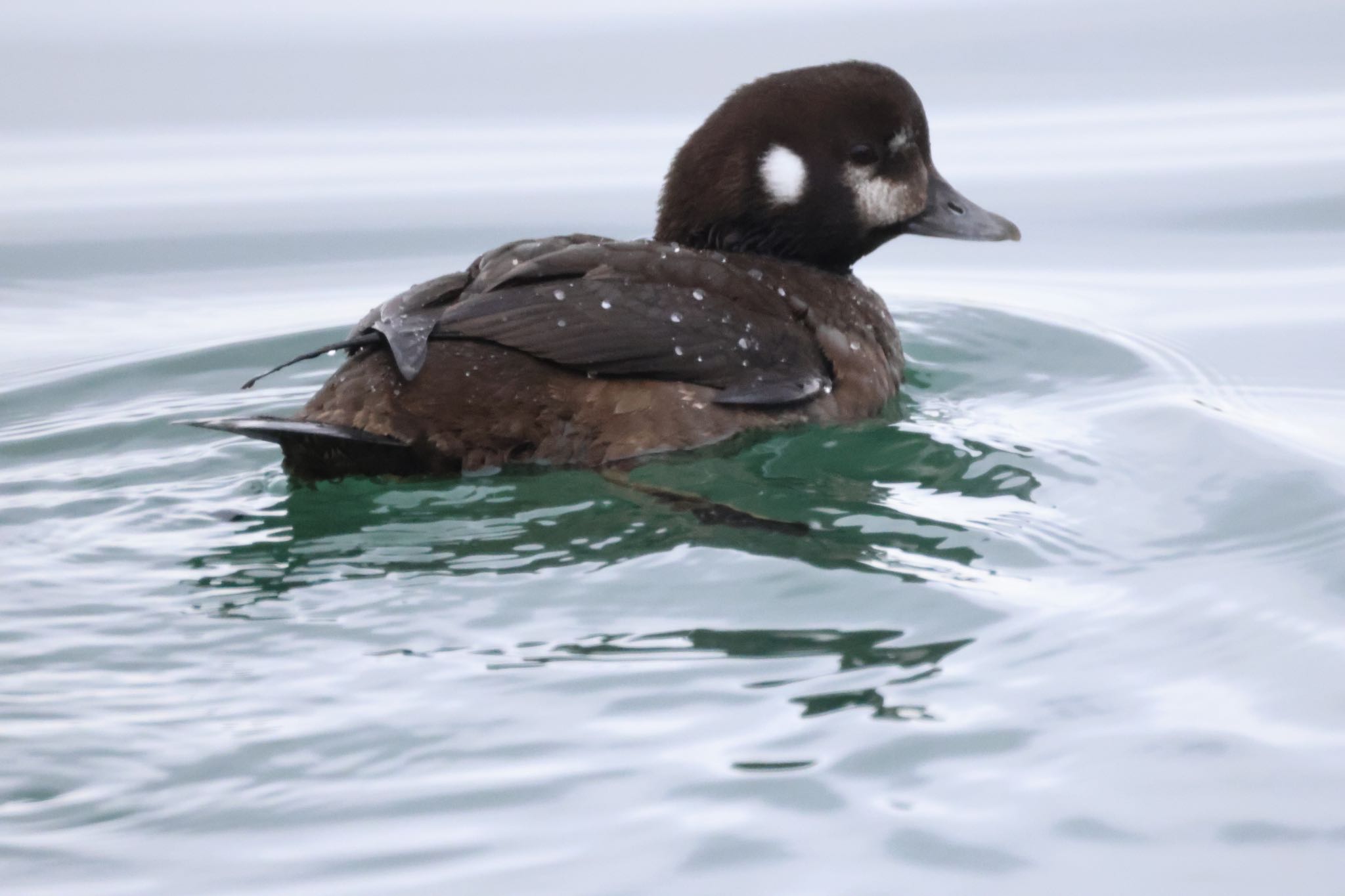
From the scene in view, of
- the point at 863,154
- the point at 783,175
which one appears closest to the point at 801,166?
the point at 783,175

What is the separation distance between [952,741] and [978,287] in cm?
382

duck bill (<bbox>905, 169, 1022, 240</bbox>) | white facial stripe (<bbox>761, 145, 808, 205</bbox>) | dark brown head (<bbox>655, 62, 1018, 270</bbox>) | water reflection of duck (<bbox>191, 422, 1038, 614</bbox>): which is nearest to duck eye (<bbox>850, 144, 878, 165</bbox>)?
dark brown head (<bbox>655, 62, 1018, 270</bbox>)

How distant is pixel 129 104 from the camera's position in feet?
27.6

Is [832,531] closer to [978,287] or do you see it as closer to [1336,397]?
[1336,397]

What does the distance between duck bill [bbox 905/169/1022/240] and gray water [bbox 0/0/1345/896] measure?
0.47 m

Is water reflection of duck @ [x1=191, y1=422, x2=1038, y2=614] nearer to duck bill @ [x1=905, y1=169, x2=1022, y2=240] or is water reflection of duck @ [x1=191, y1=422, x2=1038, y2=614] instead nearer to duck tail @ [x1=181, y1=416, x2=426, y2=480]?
duck tail @ [x1=181, y1=416, x2=426, y2=480]

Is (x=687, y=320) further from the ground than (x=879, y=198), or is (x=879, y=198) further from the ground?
(x=879, y=198)

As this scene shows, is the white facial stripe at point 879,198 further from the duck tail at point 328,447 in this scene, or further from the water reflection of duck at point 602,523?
the duck tail at point 328,447

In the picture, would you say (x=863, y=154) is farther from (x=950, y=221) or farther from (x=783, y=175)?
(x=950, y=221)

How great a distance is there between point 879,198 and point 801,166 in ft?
1.06

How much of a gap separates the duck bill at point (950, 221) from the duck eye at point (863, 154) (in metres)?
0.31

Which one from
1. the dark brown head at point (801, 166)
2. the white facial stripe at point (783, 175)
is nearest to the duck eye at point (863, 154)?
the dark brown head at point (801, 166)

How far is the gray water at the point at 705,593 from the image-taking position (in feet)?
9.95

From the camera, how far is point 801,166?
17.5 ft
